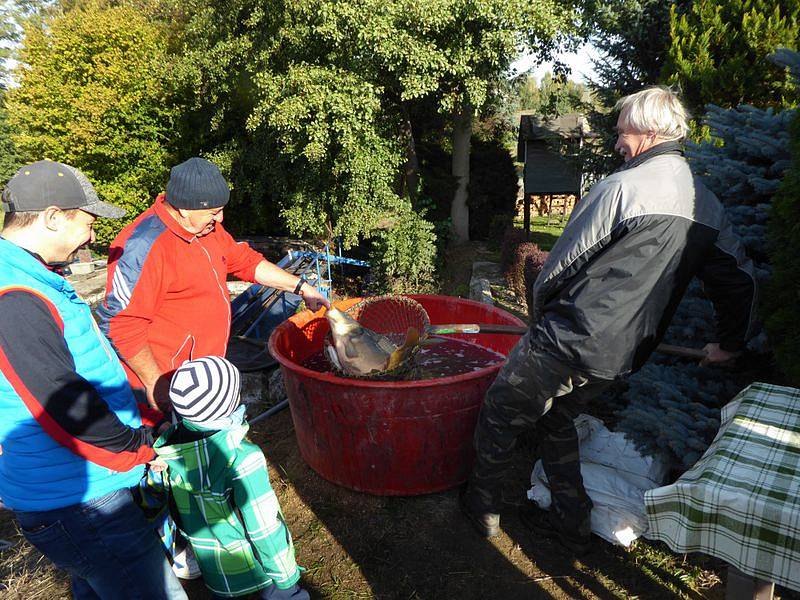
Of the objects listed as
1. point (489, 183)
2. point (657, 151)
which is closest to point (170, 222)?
point (657, 151)

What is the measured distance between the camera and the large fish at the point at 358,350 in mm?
3234

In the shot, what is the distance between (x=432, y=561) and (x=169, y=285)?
6.83 ft

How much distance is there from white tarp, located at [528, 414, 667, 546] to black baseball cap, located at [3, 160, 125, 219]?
9.22 ft

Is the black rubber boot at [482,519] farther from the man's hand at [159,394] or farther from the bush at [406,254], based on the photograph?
the bush at [406,254]

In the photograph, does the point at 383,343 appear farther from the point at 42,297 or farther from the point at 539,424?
the point at 42,297

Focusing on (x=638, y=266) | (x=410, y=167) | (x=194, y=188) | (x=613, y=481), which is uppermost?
(x=194, y=188)

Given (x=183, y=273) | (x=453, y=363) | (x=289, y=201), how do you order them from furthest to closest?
(x=289, y=201), (x=453, y=363), (x=183, y=273)

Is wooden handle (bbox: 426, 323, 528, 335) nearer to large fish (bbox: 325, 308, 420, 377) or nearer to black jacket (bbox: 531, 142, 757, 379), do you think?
large fish (bbox: 325, 308, 420, 377)

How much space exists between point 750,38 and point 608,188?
3.24 meters

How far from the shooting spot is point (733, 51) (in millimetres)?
4488

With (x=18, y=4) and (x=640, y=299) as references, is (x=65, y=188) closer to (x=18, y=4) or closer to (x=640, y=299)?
(x=640, y=299)

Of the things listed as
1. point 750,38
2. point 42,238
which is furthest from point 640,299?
point 750,38

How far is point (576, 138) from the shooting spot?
26.6ft

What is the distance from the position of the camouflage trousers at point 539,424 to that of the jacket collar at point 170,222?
1805 millimetres
